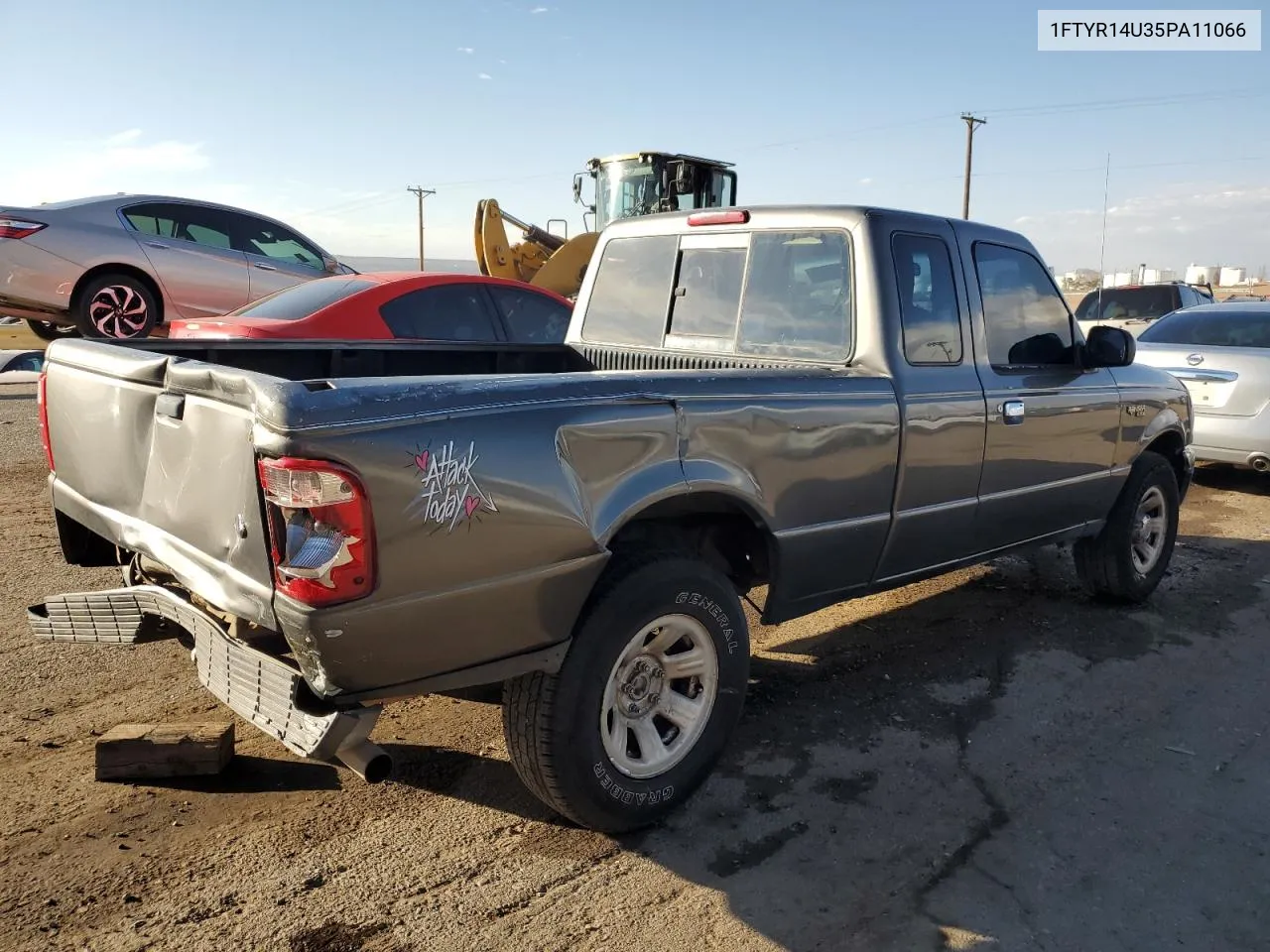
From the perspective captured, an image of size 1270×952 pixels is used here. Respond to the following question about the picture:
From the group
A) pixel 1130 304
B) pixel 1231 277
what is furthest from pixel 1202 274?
pixel 1130 304

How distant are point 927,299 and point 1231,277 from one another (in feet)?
328

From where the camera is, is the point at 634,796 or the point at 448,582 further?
the point at 634,796

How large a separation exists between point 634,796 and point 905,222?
2.53 meters

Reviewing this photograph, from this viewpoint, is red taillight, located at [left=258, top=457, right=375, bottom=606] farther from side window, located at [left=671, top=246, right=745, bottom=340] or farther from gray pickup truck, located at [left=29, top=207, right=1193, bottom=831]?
side window, located at [left=671, top=246, right=745, bottom=340]

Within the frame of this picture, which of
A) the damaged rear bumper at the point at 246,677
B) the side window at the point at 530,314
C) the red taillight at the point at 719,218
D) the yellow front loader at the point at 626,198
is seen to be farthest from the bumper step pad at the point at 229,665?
the yellow front loader at the point at 626,198

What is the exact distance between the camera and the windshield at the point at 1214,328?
28.0 ft

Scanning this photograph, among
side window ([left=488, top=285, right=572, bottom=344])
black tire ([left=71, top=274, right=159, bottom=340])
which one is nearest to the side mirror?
side window ([left=488, top=285, right=572, bottom=344])

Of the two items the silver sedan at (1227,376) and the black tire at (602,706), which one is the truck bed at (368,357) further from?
the silver sedan at (1227,376)

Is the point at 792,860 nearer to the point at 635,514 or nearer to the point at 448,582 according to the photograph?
the point at 635,514

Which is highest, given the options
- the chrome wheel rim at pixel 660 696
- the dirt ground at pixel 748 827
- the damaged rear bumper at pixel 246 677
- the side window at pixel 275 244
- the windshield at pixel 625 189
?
the windshield at pixel 625 189

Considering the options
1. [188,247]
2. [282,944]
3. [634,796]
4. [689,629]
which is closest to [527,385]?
[689,629]

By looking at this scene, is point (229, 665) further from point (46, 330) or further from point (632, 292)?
point (46, 330)

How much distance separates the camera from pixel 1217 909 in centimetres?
271

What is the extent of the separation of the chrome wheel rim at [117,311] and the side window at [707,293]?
287 inches
